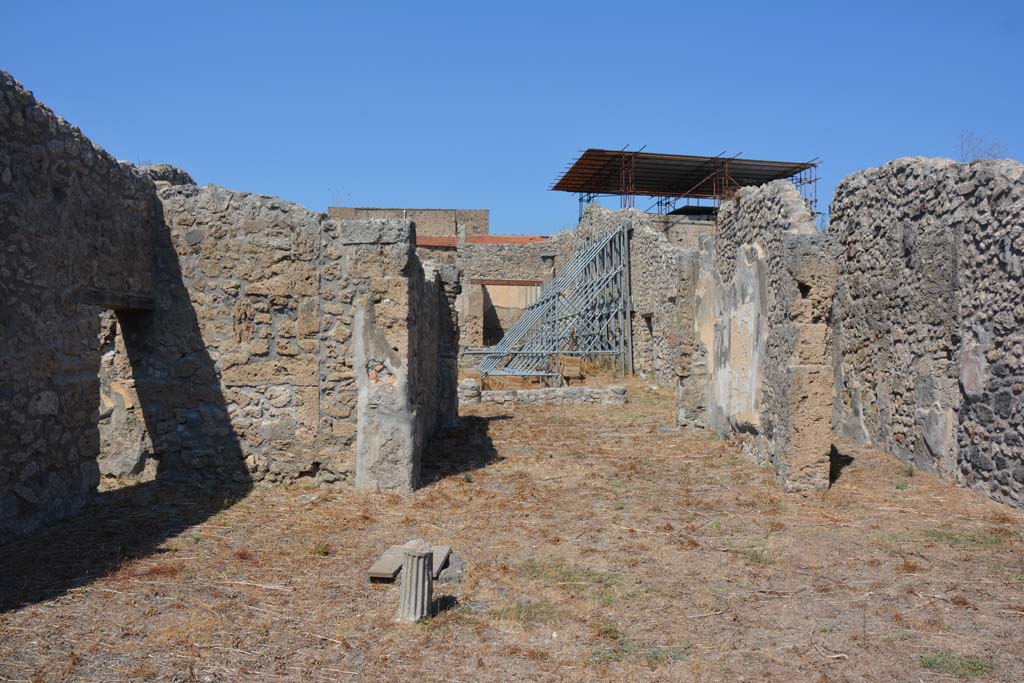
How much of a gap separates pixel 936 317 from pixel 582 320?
13.7 meters

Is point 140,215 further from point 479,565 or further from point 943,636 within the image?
point 943,636

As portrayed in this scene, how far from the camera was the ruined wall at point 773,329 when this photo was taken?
314 inches

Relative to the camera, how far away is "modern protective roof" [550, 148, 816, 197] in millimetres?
24203

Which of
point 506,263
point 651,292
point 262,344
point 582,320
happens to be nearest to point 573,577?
point 262,344

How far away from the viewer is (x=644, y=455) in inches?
401

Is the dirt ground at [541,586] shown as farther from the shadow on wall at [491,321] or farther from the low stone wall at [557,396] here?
the shadow on wall at [491,321]

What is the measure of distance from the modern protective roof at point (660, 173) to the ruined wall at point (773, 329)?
13818mm

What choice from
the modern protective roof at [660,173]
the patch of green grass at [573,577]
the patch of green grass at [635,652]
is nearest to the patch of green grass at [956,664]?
the patch of green grass at [635,652]

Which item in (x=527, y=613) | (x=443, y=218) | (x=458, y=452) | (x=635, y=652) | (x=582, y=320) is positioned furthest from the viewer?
(x=443, y=218)

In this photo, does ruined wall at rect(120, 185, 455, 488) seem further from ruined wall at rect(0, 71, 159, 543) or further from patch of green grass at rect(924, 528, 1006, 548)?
patch of green grass at rect(924, 528, 1006, 548)

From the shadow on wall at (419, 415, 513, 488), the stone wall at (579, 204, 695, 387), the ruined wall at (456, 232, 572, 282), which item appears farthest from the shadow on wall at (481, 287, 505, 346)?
the shadow on wall at (419, 415, 513, 488)

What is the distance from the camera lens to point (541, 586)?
5.25 metres

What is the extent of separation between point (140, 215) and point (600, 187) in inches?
846

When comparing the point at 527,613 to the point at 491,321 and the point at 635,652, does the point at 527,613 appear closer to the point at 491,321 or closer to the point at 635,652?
the point at 635,652
